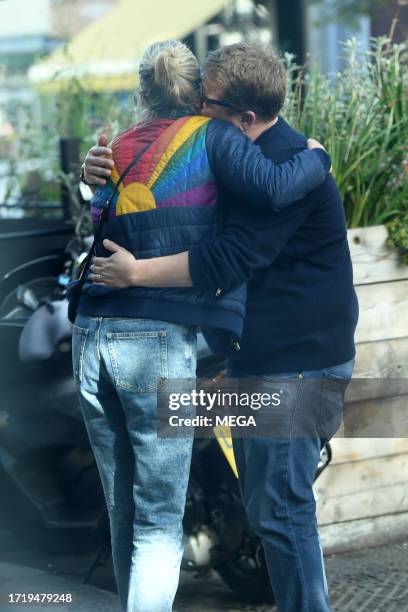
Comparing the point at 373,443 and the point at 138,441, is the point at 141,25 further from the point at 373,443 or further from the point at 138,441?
the point at 138,441

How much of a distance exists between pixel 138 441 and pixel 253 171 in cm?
73

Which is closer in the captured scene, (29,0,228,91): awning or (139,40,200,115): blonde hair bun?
(139,40,200,115): blonde hair bun

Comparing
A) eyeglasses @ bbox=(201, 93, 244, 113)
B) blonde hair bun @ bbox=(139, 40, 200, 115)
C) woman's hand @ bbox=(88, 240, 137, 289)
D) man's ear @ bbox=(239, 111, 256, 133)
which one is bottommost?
woman's hand @ bbox=(88, 240, 137, 289)

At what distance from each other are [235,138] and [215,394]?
0.69 meters

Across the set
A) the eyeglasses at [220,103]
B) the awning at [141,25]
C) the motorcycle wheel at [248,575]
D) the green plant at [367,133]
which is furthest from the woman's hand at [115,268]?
the awning at [141,25]

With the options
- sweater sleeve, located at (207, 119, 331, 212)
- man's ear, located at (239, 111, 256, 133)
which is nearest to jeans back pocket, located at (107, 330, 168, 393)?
sweater sleeve, located at (207, 119, 331, 212)

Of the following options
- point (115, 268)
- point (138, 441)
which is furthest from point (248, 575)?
point (115, 268)

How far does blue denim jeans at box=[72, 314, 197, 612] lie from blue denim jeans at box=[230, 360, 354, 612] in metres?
0.19

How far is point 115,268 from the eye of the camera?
266cm

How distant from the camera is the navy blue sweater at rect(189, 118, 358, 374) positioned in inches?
106

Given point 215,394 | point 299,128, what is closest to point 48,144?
point 299,128

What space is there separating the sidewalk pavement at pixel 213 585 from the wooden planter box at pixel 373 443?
103 millimetres

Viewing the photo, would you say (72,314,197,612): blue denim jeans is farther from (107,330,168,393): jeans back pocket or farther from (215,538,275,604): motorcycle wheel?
(215,538,275,604): motorcycle wheel

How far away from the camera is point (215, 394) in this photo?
2898 millimetres
